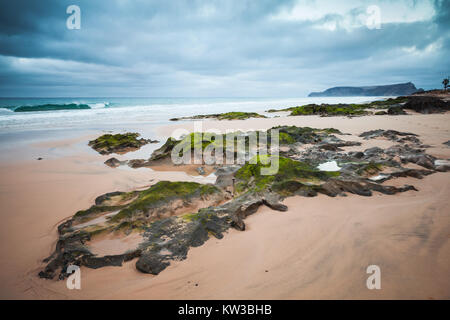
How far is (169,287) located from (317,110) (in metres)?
26.4

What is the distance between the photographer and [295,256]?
99.7 inches

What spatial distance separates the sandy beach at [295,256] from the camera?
2.09 m

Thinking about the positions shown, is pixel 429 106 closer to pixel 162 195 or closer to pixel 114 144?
pixel 162 195

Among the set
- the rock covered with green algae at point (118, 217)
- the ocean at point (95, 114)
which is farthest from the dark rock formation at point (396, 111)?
the rock covered with green algae at point (118, 217)

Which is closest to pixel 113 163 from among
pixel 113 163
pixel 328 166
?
pixel 113 163

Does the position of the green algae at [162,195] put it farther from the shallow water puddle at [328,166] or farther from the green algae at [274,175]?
the shallow water puddle at [328,166]

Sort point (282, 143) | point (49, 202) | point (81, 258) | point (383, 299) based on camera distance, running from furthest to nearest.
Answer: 1. point (282, 143)
2. point (49, 202)
3. point (81, 258)
4. point (383, 299)

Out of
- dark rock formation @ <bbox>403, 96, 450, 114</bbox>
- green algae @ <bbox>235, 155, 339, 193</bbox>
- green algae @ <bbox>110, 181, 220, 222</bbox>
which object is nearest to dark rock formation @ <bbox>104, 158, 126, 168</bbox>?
green algae @ <bbox>110, 181, 220, 222</bbox>

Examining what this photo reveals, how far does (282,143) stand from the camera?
895 cm

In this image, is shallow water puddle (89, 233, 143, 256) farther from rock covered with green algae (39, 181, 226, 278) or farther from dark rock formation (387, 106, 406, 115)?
dark rock formation (387, 106, 406, 115)

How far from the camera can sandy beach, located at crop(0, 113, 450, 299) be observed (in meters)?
2.09
